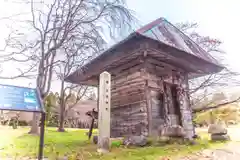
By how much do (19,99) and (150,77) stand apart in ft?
14.6

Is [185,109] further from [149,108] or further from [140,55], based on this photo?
[140,55]

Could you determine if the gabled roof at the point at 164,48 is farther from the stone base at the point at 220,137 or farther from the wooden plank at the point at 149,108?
the stone base at the point at 220,137

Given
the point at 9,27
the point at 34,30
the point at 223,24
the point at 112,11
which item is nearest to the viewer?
the point at 9,27

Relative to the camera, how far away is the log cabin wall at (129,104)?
6.31m

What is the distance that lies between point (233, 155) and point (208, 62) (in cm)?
404

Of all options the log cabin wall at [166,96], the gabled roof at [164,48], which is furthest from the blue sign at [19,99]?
the log cabin wall at [166,96]

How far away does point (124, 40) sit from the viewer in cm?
591

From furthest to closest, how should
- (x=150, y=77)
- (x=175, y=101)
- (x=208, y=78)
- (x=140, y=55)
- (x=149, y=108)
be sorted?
(x=208, y=78)
(x=175, y=101)
(x=150, y=77)
(x=140, y=55)
(x=149, y=108)

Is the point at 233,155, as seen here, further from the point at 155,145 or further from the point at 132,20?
the point at 132,20

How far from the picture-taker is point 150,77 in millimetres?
6652

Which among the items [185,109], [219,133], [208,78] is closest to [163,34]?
[185,109]

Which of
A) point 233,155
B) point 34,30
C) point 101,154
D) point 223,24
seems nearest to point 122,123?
point 101,154

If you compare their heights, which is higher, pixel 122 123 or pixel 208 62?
pixel 208 62

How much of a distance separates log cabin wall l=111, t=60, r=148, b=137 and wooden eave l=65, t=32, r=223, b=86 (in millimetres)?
538
